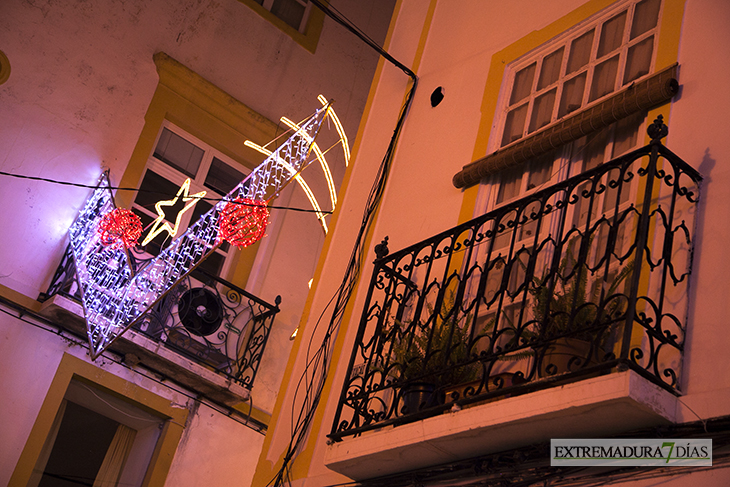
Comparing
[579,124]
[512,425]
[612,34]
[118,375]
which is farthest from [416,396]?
[118,375]

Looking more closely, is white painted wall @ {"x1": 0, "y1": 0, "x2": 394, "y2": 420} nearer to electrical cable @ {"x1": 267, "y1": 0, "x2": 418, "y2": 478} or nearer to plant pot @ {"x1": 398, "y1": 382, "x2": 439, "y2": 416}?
electrical cable @ {"x1": 267, "y1": 0, "x2": 418, "y2": 478}

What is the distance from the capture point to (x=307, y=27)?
1201 cm

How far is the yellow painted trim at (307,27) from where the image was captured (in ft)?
37.6

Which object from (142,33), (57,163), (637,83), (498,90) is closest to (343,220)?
(498,90)

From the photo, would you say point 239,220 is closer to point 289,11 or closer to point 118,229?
point 118,229

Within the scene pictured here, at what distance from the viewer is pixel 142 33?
33.4 feet

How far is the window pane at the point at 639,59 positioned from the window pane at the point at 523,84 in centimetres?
90

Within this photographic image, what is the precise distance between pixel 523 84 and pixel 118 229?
4.87 meters

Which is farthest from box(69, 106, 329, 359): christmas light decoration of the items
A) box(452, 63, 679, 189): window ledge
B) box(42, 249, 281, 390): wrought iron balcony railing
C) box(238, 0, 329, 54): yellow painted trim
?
box(238, 0, 329, 54): yellow painted trim

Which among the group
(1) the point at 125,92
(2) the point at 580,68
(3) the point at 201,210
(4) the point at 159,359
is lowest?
(4) the point at 159,359

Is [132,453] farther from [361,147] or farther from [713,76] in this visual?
[713,76]

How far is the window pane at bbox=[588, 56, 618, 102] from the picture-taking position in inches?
201

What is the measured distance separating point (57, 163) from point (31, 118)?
596 millimetres

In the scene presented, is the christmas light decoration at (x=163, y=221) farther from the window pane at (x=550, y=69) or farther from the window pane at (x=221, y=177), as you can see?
the window pane at (x=550, y=69)
